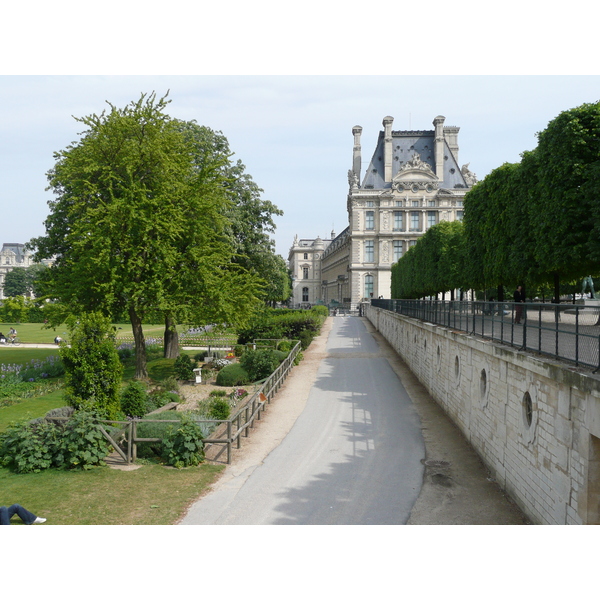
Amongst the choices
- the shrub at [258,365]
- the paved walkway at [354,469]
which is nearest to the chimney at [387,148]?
the shrub at [258,365]

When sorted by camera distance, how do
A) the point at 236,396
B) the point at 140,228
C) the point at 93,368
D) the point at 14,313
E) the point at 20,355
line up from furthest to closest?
the point at 14,313 → the point at 20,355 → the point at 140,228 → the point at 236,396 → the point at 93,368

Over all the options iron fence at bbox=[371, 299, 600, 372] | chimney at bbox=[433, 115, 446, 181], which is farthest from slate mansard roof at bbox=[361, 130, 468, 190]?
iron fence at bbox=[371, 299, 600, 372]

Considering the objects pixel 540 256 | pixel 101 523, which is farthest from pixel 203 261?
pixel 101 523

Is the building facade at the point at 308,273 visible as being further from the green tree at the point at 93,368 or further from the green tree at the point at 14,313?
the green tree at the point at 93,368

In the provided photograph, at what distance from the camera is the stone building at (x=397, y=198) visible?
280ft

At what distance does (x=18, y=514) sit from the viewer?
8.73m

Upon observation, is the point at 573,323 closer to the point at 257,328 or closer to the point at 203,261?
the point at 203,261

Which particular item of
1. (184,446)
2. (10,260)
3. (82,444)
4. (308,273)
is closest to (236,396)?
(184,446)

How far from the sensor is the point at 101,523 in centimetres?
909

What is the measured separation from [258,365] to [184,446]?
1160 cm

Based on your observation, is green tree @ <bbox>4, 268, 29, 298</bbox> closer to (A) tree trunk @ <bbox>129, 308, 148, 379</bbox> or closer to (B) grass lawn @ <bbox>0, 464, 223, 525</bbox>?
(A) tree trunk @ <bbox>129, 308, 148, 379</bbox>

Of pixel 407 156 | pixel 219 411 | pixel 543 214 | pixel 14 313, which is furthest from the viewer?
pixel 407 156

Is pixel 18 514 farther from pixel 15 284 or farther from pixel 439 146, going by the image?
pixel 15 284

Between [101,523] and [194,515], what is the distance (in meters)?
1.59
